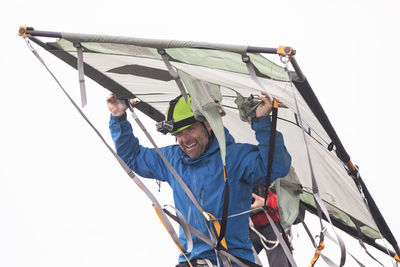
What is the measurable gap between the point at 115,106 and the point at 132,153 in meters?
0.25

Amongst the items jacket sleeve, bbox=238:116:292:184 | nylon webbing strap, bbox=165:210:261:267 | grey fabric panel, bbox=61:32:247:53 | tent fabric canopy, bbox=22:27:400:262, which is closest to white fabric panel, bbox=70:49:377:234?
tent fabric canopy, bbox=22:27:400:262

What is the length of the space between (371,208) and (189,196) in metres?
1.05

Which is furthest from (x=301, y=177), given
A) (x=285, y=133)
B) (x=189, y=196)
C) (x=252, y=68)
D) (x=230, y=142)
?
(x=252, y=68)

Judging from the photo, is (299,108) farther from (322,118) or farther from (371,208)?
(371,208)

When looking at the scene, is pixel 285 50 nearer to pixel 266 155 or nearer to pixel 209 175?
pixel 266 155

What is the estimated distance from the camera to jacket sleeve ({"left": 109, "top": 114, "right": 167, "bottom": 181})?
3.31m

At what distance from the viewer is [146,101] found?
361 cm

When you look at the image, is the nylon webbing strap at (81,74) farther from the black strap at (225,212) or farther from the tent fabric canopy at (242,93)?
the black strap at (225,212)

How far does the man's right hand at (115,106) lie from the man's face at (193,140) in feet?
1.32

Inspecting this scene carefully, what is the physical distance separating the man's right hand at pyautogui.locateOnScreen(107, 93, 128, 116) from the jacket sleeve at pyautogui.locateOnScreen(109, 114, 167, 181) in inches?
0.9

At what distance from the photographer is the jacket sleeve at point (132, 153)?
331 centimetres

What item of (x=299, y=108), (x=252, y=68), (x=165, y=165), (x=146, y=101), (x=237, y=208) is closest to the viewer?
(x=252, y=68)

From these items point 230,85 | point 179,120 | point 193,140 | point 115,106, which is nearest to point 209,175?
point 193,140

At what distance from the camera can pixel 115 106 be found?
3.33 metres
